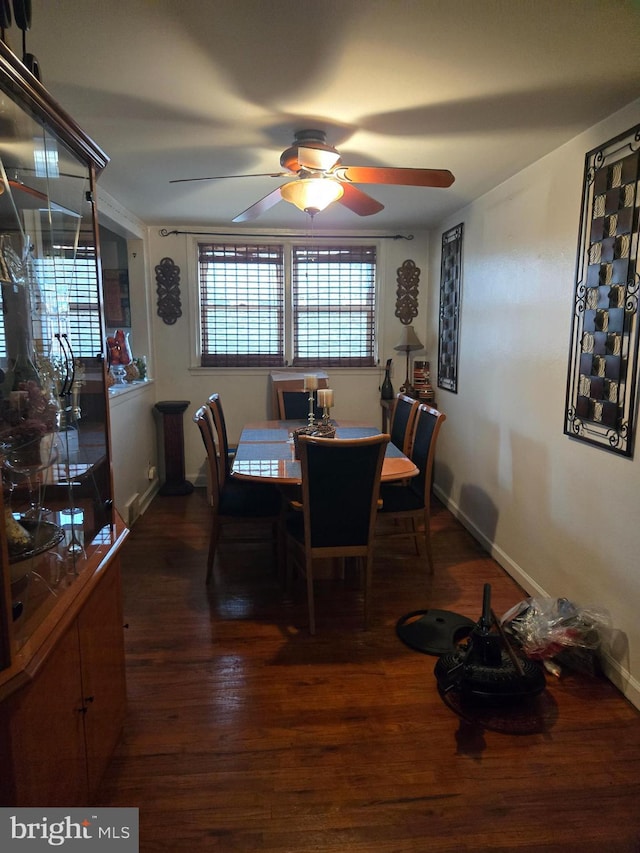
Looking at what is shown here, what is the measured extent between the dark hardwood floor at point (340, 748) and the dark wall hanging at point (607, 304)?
3.69 feet

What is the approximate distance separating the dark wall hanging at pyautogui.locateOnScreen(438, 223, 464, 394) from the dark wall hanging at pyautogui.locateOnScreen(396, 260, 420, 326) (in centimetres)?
41

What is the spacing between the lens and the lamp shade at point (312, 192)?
2.43 metres

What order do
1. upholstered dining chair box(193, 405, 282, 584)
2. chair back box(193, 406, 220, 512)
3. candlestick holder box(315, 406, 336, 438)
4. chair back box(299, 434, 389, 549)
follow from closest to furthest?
1. chair back box(299, 434, 389, 549)
2. chair back box(193, 406, 220, 512)
3. upholstered dining chair box(193, 405, 282, 584)
4. candlestick holder box(315, 406, 336, 438)

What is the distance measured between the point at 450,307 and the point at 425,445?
164cm

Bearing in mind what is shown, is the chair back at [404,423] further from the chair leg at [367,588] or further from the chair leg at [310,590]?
the chair leg at [310,590]

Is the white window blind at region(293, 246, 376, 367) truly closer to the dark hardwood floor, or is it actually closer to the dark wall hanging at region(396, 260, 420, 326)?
the dark wall hanging at region(396, 260, 420, 326)

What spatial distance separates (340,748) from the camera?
1824 millimetres

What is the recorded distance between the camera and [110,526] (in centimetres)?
185

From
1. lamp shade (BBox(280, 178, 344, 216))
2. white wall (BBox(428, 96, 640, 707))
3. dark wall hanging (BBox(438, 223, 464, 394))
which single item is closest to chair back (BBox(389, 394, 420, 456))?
white wall (BBox(428, 96, 640, 707))

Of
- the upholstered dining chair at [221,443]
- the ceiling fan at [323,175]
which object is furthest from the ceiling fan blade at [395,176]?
the upholstered dining chair at [221,443]

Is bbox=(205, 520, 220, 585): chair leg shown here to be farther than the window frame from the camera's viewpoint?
No

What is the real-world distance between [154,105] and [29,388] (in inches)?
55.9

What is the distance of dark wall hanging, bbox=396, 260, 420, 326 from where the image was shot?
478 cm

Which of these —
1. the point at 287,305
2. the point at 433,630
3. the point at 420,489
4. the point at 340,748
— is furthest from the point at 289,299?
the point at 340,748
